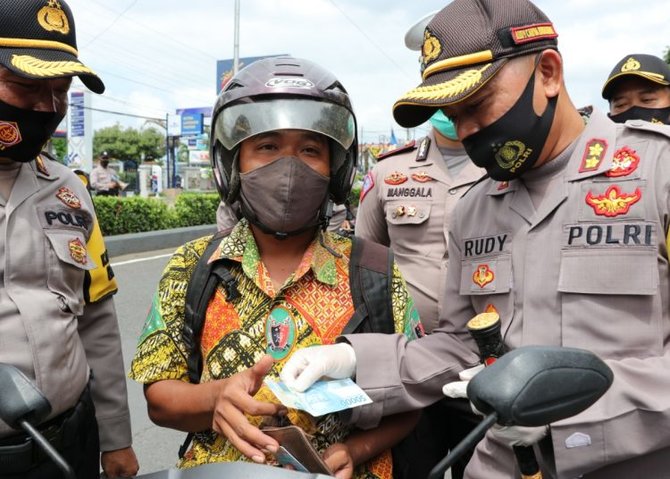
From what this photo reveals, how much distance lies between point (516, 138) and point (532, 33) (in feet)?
0.80

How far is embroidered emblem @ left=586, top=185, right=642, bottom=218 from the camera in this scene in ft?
4.57

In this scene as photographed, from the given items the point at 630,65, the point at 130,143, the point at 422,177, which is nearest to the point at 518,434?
the point at 422,177

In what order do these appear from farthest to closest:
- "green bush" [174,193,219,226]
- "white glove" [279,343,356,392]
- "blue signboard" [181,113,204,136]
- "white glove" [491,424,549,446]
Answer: "blue signboard" [181,113,204,136] → "green bush" [174,193,219,226] → "white glove" [279,343,356,392] → "white glove" [491,424,549,446]

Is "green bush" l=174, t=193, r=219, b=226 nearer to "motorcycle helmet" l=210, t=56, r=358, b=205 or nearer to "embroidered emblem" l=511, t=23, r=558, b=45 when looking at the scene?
"motorcycle helmet" l=210, t=56, r=358, b=205

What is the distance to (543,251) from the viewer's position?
152 cm

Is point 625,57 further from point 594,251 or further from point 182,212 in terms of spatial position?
point 182,212

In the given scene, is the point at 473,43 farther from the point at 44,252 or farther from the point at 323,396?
the point at 44,252

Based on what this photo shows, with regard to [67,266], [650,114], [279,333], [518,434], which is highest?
[650,114]

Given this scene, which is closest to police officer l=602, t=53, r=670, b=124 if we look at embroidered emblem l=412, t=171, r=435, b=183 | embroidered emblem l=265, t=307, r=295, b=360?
embroidered emblem l=412, t=171, r=435, b=183

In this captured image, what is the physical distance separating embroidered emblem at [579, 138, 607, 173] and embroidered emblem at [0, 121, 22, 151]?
1562mm

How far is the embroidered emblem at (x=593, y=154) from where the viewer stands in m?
1.51

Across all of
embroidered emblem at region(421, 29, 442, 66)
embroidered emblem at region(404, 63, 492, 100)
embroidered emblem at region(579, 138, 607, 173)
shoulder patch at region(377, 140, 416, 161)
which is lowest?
embroidered emblem at region(579, 138, 607, 173)

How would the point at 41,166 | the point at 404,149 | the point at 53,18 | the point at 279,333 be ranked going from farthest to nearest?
the point at 404,149 < the point at 41,166 < the point at 53,18 < the point at 279,333

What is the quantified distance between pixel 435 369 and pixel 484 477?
28 cm
